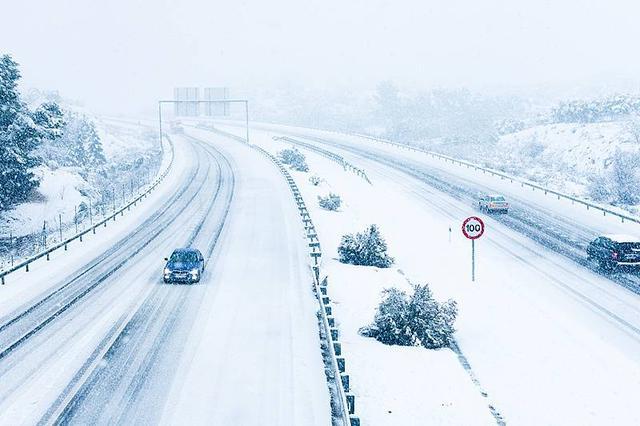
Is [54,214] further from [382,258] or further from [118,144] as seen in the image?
[118,144]

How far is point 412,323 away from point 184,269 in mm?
9766

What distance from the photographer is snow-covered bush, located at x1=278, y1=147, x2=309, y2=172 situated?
60.3 meters

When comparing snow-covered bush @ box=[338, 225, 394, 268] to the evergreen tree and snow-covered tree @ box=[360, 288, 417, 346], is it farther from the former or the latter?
the evergreen tree

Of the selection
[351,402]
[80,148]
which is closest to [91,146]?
[80,148]

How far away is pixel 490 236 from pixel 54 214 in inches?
1384

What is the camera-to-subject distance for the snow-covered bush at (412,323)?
57.3ft

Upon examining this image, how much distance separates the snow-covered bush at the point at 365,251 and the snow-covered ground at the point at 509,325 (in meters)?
0.92

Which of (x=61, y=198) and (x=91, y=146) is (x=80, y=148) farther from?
(x=61, y=198)

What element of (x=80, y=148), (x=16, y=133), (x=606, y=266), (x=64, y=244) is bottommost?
(x=606, y=266)

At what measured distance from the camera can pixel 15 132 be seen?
43656 millimetres

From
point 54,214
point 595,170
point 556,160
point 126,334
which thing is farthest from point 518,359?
point 556,160

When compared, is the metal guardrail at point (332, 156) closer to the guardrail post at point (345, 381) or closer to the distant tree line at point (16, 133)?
the distant tree line at point (16, 133)

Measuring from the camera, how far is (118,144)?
11081cm

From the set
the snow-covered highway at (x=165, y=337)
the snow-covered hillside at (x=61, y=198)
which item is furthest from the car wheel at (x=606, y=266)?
the snow-covered hillside at (x=61, y=198)
